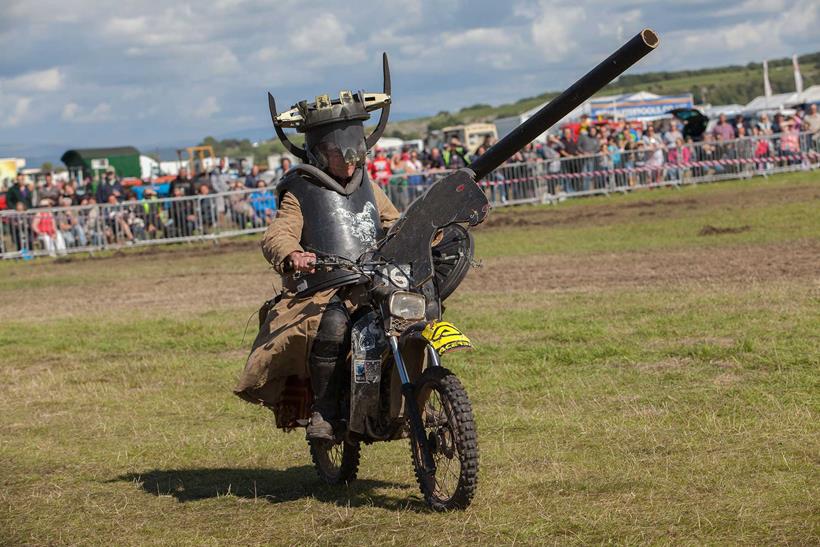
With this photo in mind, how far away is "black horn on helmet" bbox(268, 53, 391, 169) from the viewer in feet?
23.1

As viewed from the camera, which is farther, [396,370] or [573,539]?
[396,370]

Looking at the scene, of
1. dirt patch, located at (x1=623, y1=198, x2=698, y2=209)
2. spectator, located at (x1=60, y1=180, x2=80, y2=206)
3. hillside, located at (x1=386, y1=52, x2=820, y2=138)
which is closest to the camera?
dirt patch, located at (x1=623, y1=198, x2=698, y2=209)

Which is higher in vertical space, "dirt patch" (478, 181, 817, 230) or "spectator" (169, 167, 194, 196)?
"spectator" (169, 167, 194, 196)

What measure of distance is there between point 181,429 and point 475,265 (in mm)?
3798

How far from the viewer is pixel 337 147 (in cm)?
706

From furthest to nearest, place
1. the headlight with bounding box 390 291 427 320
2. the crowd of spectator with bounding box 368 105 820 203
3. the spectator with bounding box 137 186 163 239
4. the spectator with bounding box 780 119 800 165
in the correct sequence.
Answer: the spectator with bounding box 780 119 800 165 < the crowd of spectator with bounding box 368 105 820 203 < the spectator with bounding box 137 186 163 239 < the headlight with bounding box 390 291 427 320

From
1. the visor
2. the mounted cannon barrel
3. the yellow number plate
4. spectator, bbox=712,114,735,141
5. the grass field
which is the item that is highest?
spectator, bbox=712,114,735,141

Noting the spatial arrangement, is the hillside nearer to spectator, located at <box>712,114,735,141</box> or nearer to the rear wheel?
spectator, located at <box>712,114,735,141</box>

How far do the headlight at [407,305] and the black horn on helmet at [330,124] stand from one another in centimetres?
97

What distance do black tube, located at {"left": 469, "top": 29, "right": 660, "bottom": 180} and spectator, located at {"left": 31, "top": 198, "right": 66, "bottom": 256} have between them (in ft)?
77.3

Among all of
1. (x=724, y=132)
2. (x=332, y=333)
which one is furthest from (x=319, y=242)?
(x=724, y=132)

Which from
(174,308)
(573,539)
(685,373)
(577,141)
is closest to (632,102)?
(577,141)

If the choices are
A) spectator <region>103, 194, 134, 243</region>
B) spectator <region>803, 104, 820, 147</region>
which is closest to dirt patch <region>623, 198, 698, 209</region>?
spectator <region>803, 104, 820, 147</region>

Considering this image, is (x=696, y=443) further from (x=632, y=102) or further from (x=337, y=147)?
(x=632, y=102)
